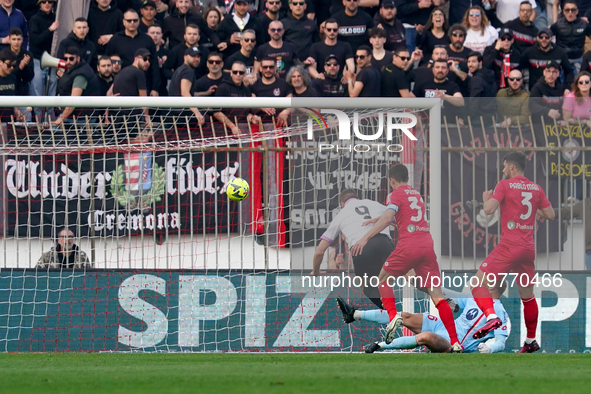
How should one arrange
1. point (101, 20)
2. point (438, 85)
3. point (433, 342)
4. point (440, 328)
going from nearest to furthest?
point (433, 342) < point (440, 328) < point (438, 85) < point (101, 20)

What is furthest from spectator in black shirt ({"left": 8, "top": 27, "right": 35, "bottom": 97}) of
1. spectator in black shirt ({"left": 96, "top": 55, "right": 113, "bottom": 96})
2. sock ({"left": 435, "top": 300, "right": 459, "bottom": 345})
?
sock ({"left": 435, "top": 300, "right": 459, "bottom": 345})

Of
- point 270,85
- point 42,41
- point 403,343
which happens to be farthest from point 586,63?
point 42,41

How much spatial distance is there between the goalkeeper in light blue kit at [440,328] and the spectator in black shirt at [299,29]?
4.96 m

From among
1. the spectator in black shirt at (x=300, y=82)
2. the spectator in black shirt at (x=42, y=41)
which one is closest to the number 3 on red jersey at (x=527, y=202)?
the spectator in black shirt at (x=300, y=82)

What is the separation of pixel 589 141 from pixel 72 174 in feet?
18.7

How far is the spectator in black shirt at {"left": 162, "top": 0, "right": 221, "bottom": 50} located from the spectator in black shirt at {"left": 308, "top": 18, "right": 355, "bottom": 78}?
5.12ft

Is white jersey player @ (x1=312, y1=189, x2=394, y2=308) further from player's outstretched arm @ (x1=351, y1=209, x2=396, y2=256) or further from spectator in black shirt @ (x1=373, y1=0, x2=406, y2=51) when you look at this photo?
spectator in black shirt @ (x1=373, y1=0, x2=406, y2=51)

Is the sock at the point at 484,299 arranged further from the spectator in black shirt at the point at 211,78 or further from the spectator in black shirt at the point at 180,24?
the spectator in black shirt at the point at 180,24

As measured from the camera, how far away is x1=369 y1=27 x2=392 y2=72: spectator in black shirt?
486 inches

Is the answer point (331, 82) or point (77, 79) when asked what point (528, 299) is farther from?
point (77, 79)

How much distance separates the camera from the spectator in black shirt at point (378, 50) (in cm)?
1235

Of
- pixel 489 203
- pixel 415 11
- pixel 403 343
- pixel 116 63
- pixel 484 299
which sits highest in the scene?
pixel 415 11

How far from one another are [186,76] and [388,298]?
439cm

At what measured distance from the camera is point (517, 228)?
9352 millimetres
